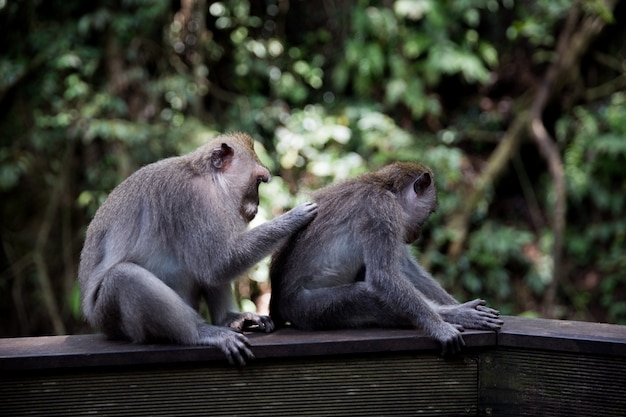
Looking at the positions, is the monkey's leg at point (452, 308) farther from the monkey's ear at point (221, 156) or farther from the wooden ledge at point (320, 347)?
the monkey's ear at point (221, 156)

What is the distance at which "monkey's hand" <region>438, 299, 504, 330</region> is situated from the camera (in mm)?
3336

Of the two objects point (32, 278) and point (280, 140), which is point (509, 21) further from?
point (32, 278)

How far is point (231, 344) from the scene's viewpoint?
3.16 metres

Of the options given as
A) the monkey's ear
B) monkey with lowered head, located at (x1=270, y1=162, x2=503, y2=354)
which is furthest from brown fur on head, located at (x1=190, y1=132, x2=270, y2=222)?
monkey with lowered head, located at (x1=270, y1=162, x2=503, y2=354)

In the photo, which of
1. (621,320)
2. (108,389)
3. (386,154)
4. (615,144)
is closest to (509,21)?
(615,144)

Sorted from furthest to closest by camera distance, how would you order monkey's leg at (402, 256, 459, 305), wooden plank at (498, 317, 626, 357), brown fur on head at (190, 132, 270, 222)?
1. monkey's leg at (402, 256, 459, 305)
2. brown fur on head at (190, 132, 270, 222)
3. wooden plank at (498, 317, 626, 357)

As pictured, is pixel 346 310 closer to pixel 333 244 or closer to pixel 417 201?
pixel 333 244

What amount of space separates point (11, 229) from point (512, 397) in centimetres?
657

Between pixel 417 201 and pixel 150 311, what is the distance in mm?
1406

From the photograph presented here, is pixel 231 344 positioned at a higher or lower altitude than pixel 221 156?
lower

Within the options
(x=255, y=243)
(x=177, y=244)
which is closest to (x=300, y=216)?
(x=255, y=243)

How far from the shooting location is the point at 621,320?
26.5 feet

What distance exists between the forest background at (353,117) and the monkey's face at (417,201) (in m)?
3.25

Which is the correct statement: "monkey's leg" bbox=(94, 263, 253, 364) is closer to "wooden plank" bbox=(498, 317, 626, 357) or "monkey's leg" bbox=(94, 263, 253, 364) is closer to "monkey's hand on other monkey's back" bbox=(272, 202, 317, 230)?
"monkey's hand on other monkey's back" bbox=(272, 202, 317, 230)
